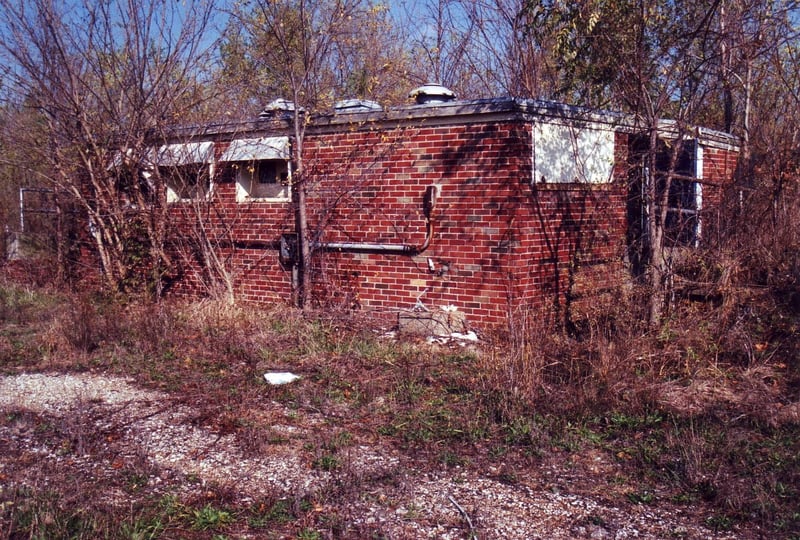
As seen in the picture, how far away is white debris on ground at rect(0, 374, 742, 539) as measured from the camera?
14.3 feet

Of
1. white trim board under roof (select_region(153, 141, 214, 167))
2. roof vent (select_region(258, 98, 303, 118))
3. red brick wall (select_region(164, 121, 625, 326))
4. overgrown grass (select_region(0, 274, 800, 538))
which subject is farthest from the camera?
white trim board under roof (select_region(153, 141, 214, 167))

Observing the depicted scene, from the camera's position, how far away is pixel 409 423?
6129 millimetres

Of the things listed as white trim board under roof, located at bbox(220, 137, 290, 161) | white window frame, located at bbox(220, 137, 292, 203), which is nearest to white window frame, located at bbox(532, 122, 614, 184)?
white window frame, located at bbox(220, 137, 292, 203)

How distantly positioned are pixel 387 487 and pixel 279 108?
7.15 meters

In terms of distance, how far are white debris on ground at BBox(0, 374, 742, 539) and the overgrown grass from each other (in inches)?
5.0

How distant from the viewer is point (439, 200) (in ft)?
30.3

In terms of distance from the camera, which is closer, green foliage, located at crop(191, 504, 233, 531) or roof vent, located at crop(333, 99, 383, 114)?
green foliage, located at crop(191, 504, 233, 531)

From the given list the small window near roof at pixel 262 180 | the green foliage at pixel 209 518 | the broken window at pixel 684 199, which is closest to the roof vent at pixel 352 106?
the small window near roof at pixel 262 180

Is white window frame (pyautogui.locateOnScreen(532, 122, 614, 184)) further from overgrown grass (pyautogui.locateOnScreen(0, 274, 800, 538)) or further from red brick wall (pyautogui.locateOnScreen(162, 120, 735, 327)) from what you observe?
overgrown grass (pyautogui.locateOnScreen(0, 274, 800, 538))

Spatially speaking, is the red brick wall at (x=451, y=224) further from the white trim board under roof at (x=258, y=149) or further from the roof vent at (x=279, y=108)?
the roof vent at (x=279, y=108)

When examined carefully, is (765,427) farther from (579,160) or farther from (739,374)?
(579,160)

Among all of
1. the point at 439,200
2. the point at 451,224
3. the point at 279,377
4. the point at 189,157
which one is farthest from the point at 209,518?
the point at 189,157

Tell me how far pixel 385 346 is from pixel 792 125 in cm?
594

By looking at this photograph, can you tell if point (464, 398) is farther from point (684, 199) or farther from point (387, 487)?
point (684, 199)
